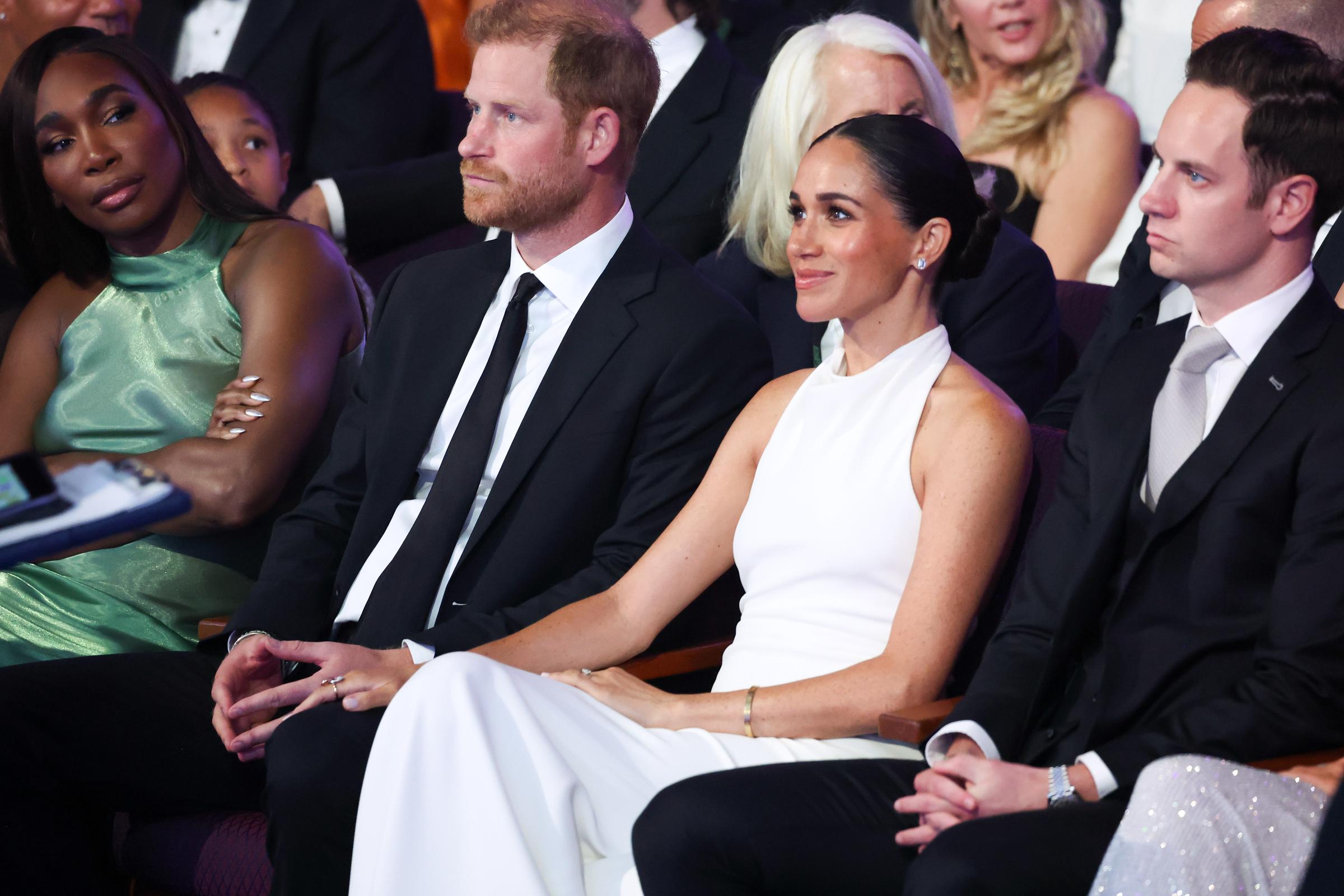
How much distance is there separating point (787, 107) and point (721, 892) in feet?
6.20

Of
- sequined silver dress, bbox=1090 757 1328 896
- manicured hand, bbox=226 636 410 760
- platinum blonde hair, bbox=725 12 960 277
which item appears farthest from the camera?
platinum blonde hair, bbox=725 12 960 277

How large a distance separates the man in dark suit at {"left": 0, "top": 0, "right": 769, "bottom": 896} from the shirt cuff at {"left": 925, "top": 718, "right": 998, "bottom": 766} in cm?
71

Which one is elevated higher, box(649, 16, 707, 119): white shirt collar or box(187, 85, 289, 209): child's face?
box(649, 16, 707, 119): white shirt collar

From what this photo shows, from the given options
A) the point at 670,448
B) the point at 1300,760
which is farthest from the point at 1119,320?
the point at 1300,760

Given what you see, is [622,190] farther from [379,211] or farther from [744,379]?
[379,211]

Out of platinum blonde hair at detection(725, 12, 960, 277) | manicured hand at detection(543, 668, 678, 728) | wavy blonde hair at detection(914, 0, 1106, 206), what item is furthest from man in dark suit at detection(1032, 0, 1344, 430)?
manicured hand at detection(543, 668, 678, 728)

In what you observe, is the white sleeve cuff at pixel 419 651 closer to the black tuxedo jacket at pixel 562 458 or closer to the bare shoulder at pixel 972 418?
the black tuxedo jacket at pixel 562 458

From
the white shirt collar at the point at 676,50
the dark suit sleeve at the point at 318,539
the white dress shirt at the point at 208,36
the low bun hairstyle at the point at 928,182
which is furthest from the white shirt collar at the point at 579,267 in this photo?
the white dress shirt at the point at 208,36

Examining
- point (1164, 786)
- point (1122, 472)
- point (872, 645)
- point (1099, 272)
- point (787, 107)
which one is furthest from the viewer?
point (1099, 272)

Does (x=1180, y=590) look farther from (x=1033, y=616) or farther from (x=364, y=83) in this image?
(x=364, y=83)

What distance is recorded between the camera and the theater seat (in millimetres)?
3418

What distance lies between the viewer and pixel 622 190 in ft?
9.38

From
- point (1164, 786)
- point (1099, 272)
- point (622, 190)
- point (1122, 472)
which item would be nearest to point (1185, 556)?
point (1122, 472)

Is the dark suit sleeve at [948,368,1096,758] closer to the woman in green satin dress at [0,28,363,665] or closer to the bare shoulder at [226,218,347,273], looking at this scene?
the woman in green satin dress at [0,28,363,665]
